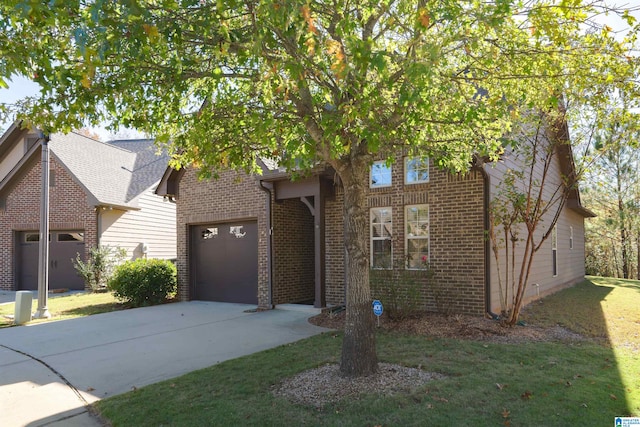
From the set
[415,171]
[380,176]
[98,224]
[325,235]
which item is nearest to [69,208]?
[98,224]

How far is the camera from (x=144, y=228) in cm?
1883

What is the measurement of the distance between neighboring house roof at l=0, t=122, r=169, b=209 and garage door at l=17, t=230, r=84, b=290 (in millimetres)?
1983

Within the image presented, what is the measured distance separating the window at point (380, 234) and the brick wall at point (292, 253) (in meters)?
2.62

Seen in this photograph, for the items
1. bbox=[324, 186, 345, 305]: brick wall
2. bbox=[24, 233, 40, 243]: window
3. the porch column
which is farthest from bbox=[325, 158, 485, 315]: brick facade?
bbox=[24, 233, 40, 243]: window

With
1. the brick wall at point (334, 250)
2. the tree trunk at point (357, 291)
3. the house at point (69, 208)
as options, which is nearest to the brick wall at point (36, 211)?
the house at point (69, 208)

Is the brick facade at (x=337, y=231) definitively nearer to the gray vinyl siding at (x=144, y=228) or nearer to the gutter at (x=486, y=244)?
the gutter at (x=486, y=244)

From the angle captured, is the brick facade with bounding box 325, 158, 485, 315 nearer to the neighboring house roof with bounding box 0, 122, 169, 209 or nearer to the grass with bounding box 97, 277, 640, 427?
the grass with bounding box 97, 277, 640, 427

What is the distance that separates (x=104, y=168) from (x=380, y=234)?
44.3 feet

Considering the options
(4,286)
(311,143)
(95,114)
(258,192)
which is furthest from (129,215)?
(311,143)

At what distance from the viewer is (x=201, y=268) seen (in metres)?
13.7

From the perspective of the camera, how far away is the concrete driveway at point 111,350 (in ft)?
16.8

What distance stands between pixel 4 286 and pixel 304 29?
19.1 meters

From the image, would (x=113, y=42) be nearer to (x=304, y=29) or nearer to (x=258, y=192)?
(x=304, y=29)

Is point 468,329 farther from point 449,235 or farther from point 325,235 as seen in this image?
point 325,235
